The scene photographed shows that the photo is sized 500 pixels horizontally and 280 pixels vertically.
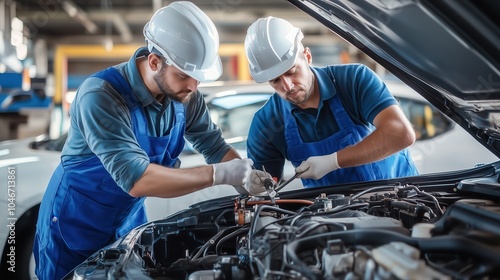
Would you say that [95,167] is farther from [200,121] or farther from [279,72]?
[279,72]

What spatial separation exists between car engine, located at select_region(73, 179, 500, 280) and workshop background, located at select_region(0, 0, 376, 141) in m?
5.46

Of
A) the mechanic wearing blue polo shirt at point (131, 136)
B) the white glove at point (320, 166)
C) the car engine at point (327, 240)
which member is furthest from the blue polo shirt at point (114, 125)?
the white glove at point (320, 166)

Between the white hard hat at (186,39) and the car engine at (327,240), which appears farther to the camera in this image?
the white hard hat at (186,39)

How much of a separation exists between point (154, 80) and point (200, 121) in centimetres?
38

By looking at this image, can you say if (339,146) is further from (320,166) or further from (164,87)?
(164,87)

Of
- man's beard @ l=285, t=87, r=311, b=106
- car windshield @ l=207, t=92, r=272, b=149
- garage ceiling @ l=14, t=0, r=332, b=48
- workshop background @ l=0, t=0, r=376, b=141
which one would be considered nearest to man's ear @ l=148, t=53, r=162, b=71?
man's beard @ l=285, t=87, r=311, b=106

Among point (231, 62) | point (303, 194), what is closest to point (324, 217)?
point (303, 194)

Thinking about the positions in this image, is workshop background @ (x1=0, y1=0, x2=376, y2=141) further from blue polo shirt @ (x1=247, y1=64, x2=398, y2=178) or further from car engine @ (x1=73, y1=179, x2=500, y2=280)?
car engine @ (x1=73, y1=179, x2=500, y2=280)

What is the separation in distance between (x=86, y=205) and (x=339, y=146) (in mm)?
1059

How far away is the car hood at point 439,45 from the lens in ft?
4.33

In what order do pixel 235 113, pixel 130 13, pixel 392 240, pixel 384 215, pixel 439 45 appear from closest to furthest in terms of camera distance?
pixel 392 240 < pixel 439 45 < pixel 384 215 < pixel 235 113 < pixel 130 13

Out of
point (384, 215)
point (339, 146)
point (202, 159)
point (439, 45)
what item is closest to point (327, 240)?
point (384, 215)

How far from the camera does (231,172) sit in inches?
80.3

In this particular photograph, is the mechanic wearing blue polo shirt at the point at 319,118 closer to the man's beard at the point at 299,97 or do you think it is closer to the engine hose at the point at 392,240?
the man's beard at the point at 299,97
